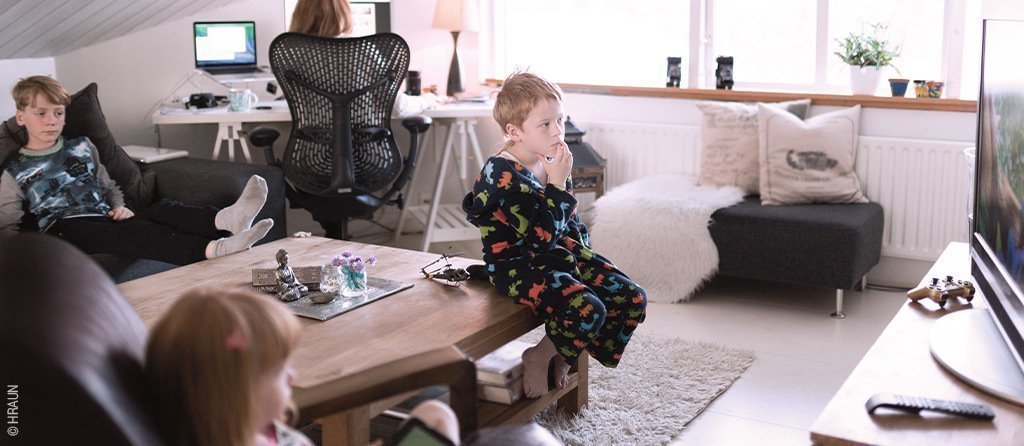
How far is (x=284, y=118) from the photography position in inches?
170

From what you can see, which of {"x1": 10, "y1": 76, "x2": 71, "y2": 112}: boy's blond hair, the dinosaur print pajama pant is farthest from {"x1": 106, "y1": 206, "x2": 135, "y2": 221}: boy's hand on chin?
the dinosaur print pajama pant

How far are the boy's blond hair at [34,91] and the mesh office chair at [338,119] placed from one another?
2.45ft

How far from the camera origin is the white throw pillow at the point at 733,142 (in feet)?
14.0

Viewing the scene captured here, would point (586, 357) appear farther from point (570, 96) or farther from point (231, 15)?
point (231, 15)

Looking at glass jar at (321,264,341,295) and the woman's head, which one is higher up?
the woman's head

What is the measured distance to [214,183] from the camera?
3766 mm

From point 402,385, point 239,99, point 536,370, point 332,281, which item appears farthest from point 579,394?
point 239,99

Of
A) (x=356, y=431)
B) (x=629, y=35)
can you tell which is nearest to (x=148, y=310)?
(x=356, y=431)

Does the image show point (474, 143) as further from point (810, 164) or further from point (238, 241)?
point (238, 241)

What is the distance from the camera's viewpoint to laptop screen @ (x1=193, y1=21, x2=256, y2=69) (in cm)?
459

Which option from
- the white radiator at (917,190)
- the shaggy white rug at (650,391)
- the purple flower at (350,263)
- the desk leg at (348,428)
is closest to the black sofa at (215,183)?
the shaggy white rug at (650,391)

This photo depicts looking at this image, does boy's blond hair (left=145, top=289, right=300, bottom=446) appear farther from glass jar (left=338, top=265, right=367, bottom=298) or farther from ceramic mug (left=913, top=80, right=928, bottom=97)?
ceramic mug (left=913, top=80, right=928, bottom=97)

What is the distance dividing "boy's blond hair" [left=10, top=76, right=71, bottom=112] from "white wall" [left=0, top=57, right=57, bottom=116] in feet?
2.53

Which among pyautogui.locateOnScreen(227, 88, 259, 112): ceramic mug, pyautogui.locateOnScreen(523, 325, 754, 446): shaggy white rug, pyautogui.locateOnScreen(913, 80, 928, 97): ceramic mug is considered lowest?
pyautogui.locateOnScreen(523, 325, 754, 446): shaggy white rug
